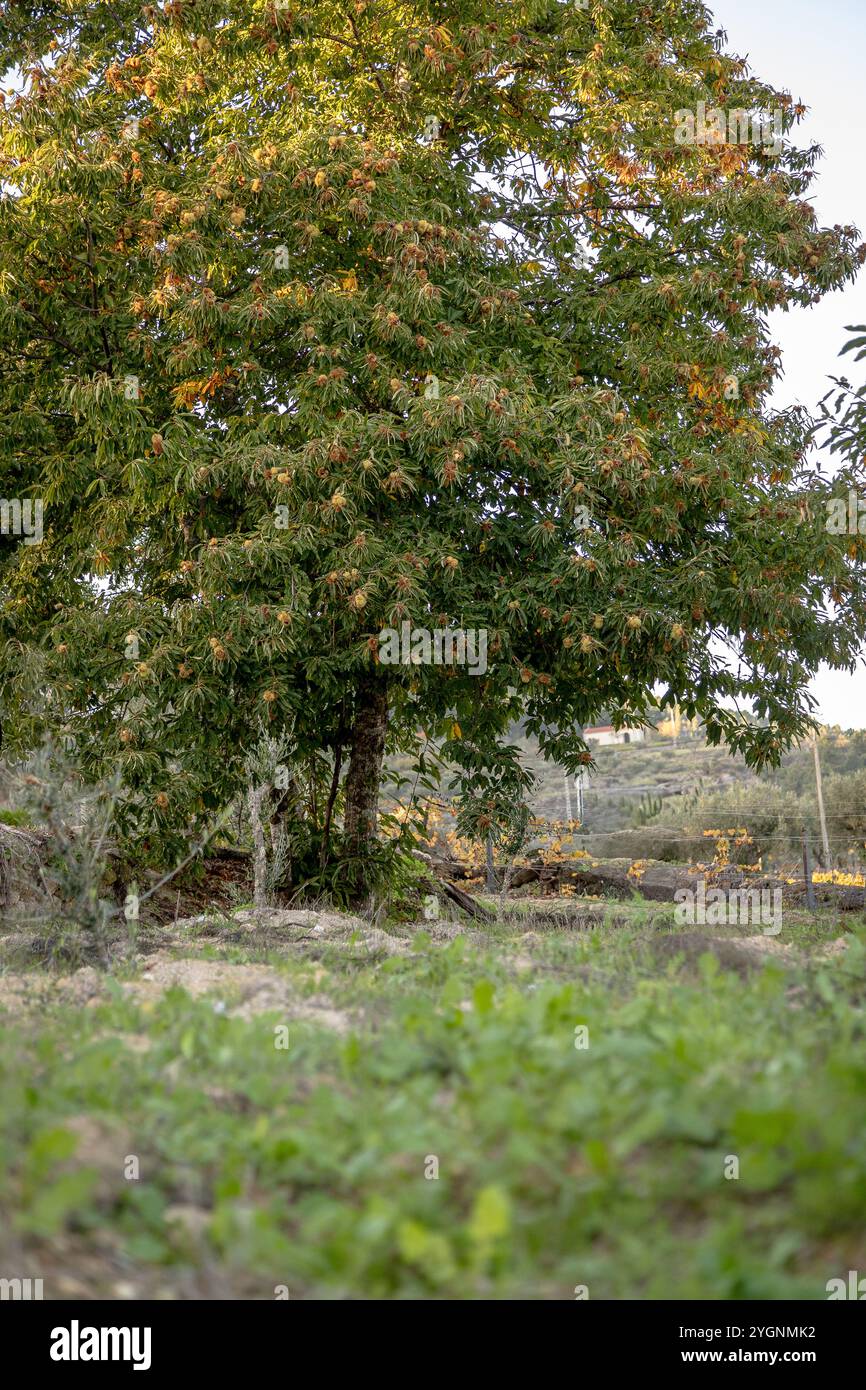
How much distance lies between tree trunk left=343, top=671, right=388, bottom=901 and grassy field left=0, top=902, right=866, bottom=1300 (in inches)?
241

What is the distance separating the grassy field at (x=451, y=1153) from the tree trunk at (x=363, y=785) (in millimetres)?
6133

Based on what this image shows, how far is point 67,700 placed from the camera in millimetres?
8680

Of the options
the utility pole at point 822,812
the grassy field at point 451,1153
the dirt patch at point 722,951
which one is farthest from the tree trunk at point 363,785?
the utility pole at point 822,812

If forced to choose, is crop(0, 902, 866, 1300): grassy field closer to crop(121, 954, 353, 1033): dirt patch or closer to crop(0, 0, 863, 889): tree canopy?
crop(121, 954, 353, 1033): dirt patch

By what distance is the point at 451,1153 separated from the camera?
8.30 ft

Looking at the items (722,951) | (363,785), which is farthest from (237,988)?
(363,785)

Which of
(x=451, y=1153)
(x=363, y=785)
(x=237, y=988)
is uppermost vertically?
(x=363, y=785)

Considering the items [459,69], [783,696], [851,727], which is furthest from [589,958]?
[851,727]

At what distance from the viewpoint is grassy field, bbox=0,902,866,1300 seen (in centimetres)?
221

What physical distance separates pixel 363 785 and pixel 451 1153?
7.60m
